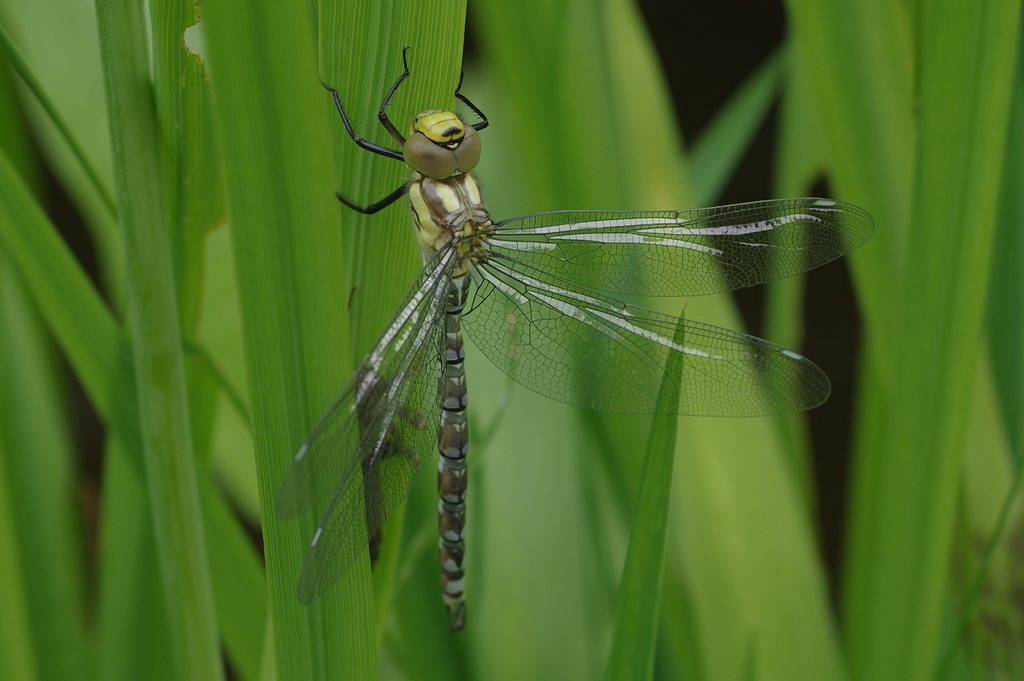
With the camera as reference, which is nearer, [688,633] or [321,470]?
[321,470]

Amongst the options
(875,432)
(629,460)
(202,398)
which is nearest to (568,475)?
(629,460)

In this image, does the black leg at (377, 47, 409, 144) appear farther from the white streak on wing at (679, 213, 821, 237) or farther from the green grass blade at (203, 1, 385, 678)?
the white streak on wing at (679, 213, 821, 237)

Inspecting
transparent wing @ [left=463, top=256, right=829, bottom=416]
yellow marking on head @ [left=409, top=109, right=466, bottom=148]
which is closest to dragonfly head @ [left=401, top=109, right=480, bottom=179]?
yellow marking on head @ [left=409, top=109, right=466, bottom=148]

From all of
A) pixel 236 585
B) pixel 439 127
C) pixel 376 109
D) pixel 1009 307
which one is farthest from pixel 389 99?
pixel 1009 307

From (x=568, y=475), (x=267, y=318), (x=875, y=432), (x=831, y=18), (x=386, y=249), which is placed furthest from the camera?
(x=568, y=475)

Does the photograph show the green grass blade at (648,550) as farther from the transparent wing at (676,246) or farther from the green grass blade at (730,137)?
the green grass blade at (730,137)

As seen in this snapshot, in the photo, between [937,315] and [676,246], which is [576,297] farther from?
[937,315]

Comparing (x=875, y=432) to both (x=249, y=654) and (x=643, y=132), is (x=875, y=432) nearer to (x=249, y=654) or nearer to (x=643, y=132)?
(x=643, y=132)

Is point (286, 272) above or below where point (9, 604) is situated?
above

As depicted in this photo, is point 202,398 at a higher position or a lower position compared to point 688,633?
higher
